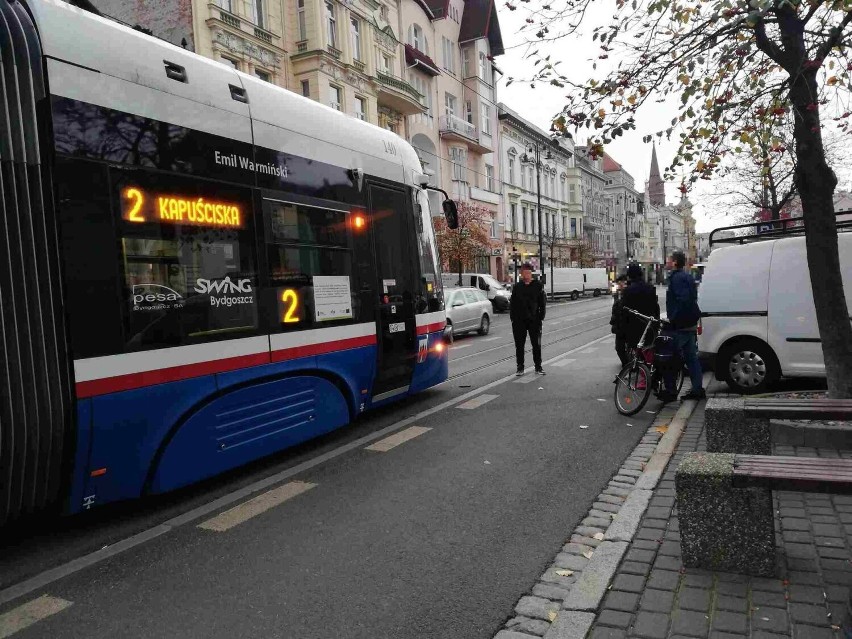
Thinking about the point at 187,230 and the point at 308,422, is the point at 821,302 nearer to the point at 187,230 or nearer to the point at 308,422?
the point at 308,422

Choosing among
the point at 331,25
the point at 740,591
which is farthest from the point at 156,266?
the point at 331,25

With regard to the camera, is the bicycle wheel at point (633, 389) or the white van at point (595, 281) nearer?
the bicycle wheel at point (633, 389)

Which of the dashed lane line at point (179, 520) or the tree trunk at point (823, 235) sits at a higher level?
the tree trunk at point (823, 235)

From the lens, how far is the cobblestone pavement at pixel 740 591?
109 inches

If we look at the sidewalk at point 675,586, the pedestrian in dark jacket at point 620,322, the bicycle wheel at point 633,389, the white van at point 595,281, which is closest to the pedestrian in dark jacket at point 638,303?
the pedestrian in dark jacket at point 620,322

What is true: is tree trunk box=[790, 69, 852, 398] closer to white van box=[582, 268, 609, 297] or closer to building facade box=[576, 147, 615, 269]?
→ white van box=[582, 268, 609, 297]

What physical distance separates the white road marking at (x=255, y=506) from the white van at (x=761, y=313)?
5789mm

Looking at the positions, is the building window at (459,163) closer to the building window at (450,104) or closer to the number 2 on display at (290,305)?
the building window at (450,104)

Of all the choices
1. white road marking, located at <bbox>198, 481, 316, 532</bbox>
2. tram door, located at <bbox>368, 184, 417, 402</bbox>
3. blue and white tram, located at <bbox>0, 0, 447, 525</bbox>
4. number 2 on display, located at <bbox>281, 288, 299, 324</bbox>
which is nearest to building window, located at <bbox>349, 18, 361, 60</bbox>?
tram door, located at <bbox>368, 184, 417, 402</bbox>

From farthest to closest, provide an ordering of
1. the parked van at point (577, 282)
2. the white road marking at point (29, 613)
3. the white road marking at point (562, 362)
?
the parked van at point (577, 282)
the white road marking at point (562, 362)
the white road marking at point (29, 613)

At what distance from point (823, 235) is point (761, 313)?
194 cm

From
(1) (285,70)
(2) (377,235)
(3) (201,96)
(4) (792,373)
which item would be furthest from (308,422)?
(1) (285,70)

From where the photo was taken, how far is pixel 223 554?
3.90 m

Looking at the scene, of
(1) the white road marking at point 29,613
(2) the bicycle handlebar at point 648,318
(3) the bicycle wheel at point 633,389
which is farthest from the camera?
(2) the bicycle handlebar at point 648,318
